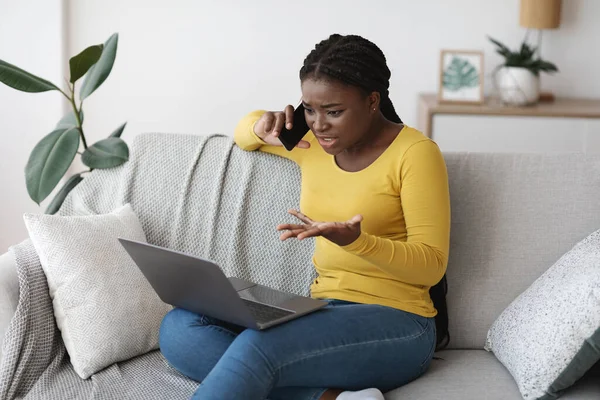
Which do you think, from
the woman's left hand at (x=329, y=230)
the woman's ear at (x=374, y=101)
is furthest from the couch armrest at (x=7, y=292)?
the woman's ear at (x=374, y=101)

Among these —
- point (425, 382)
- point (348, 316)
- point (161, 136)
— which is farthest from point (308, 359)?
point (161, 136)

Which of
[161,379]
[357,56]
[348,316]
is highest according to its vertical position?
[357,56]

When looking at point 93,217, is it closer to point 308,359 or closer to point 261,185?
point 261,185

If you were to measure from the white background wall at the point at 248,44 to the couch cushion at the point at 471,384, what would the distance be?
7.43 ft

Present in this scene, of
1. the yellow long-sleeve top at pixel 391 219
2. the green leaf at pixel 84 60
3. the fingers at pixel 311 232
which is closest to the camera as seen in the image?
the fingers at pixel 311 232

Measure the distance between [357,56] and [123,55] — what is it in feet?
7.53

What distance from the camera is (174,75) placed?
13.3ft

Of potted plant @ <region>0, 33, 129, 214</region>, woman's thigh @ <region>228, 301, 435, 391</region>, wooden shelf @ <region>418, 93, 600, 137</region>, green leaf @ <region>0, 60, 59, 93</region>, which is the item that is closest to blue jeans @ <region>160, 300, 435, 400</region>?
woman's thigh @ <region>228, 301, 435, 391</region>

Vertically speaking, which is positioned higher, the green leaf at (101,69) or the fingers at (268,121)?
the green leaf at (101,69)

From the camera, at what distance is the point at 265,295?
6.54ft

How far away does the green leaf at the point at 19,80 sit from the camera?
2557 mm

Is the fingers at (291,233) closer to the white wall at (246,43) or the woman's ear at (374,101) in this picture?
the woman's ear at (374,101)

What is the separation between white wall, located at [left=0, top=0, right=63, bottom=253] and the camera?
3734 millimetres

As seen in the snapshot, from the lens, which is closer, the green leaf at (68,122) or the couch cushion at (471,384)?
the couch cushion at (471,384)
